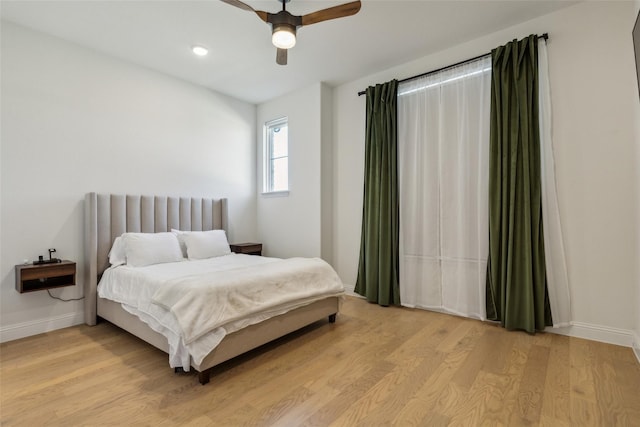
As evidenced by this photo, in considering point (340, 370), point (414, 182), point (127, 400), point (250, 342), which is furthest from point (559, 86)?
point (127, 400)

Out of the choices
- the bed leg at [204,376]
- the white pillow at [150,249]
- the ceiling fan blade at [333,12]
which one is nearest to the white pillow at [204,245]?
the white pillow at [150,249]

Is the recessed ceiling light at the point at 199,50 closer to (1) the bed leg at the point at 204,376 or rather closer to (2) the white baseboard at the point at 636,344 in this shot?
(1) the bed leg at the point at 204,376

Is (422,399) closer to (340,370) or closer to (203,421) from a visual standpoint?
(340,370)

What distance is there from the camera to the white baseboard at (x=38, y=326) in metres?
2.79

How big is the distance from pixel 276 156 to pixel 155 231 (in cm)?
213

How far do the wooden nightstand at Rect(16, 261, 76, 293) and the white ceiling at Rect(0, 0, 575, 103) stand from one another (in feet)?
7.34

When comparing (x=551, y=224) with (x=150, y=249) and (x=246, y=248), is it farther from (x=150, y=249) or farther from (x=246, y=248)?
(x=150, y=249)

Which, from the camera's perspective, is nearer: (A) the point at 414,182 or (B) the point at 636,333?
(B) the point at 636,333

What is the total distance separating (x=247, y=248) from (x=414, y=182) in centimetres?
245

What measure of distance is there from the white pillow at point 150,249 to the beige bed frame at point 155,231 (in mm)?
305

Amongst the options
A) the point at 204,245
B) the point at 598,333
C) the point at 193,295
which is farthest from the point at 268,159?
the point at 598,333

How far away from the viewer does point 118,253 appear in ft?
10.4

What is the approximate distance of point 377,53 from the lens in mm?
3535

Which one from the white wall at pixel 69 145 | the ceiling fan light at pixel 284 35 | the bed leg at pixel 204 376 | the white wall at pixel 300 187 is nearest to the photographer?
the bed leg at pixel 204 376
